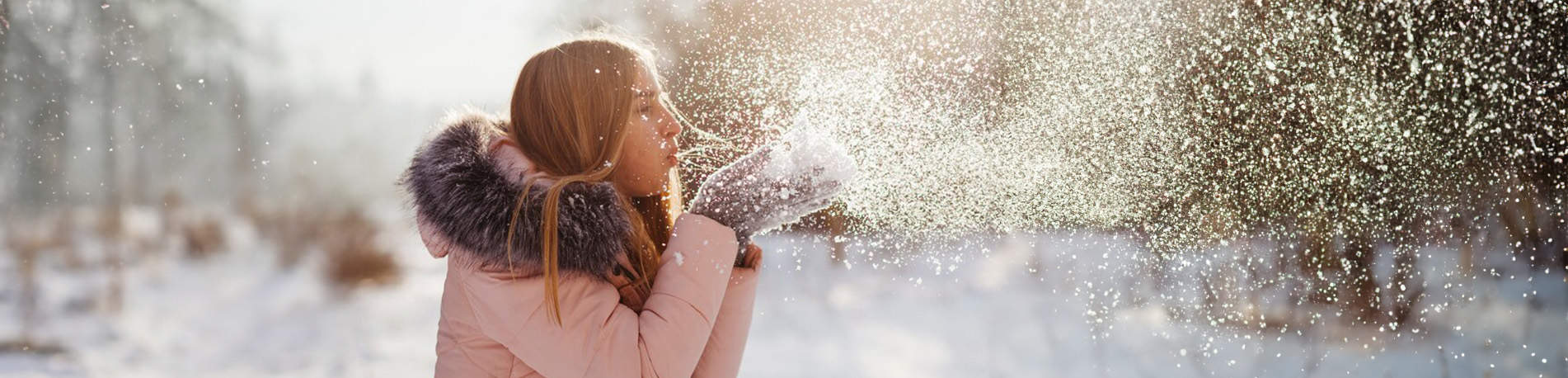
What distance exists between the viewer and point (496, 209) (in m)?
0.98

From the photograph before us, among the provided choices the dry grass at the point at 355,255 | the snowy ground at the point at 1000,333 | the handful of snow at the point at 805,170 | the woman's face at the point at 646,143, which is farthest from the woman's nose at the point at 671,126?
the dry grass at the point at 355,255

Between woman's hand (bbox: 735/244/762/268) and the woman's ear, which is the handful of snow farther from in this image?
the woman's ear

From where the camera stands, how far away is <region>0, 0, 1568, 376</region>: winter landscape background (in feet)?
10.6

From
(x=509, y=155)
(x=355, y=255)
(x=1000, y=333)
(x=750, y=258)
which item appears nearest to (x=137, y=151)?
(x=355, y=255)

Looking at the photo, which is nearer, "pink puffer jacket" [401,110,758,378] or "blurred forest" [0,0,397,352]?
"pink puffer jacket" [401,110,758,378]

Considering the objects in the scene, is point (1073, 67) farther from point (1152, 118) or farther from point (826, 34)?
point (826, 34)

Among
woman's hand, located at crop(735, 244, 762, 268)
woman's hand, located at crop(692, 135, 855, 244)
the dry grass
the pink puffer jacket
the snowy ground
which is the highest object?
the dry grass

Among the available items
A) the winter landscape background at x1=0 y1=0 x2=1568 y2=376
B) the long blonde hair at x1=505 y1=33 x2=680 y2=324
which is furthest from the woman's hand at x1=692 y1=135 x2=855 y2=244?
the winter landscape background at x1=0 y1=0 x2=1568 y2=376

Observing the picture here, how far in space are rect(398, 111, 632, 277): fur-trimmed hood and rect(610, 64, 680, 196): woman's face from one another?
91mm

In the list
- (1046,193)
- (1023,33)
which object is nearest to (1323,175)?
(1046,193)

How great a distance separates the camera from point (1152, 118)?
3.59 meters

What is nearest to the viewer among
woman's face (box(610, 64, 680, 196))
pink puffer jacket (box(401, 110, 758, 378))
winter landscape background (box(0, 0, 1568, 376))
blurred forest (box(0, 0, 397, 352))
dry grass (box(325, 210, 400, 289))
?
pink puffer jacket (box(401, 110, 758, 378))

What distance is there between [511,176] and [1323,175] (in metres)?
3.67

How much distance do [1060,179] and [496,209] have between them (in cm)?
295
